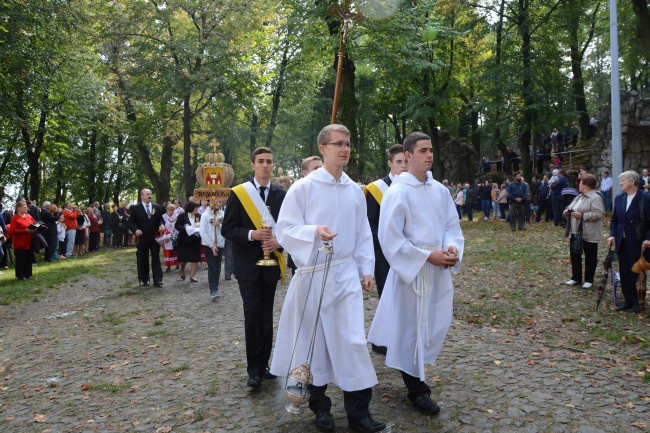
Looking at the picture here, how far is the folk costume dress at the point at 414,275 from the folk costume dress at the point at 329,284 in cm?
28

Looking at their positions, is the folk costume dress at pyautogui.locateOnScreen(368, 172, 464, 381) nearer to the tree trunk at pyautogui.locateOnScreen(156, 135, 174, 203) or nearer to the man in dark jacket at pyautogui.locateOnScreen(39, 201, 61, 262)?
the man in dark jacket at pyautogui.locateOnScreen(39, 201, 61, 262)

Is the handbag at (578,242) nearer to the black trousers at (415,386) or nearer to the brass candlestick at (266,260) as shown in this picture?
the black trousers at (415,386)

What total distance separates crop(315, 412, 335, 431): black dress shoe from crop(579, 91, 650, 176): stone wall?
23069 mm

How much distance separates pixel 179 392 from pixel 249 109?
825 inches

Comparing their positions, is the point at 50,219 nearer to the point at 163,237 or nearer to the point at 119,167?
the point at 163,237

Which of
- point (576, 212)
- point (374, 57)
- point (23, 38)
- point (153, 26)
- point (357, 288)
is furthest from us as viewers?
point (153, 26)

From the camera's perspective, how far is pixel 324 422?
4.39 meters

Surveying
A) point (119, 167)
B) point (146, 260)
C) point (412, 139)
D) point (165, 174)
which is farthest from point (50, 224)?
point (119, 167)

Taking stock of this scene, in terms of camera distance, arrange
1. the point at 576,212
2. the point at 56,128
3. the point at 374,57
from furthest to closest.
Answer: the point at 56,128, the point at 374,57, the point at 576,212

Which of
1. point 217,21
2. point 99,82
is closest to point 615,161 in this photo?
point 217,21

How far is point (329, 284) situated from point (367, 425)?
109cm

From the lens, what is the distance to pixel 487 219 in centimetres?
2598

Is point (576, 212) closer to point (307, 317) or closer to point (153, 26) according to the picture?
point (307, 317)

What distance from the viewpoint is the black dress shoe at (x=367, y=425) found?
427 centimetres
